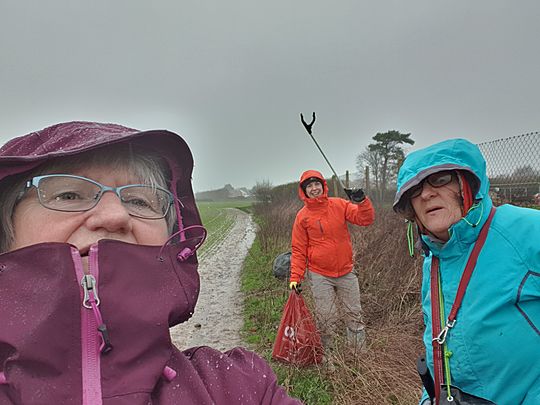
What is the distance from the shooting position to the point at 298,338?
3.81 meters

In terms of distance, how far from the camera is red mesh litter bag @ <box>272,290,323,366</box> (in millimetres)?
3797

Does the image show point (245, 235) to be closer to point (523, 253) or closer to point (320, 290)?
point (320, 290)

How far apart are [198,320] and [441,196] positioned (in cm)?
564

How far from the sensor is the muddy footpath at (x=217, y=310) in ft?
18.4

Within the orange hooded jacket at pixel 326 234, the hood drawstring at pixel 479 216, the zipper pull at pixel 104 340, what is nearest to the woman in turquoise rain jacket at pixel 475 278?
the hood drawstring at pixel 479 216

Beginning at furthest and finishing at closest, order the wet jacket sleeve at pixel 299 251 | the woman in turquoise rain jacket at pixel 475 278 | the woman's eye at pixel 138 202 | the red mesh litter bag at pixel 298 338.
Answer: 1. the wet jacket sleeve at pixel 299 251
2. the red mesh litter bag at pixel 298 338
3. the woman in turquoise rain jacket at pixel 475 278
4. the woman's eye at pixel 138 202

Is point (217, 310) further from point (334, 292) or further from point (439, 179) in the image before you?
point (439, 179)

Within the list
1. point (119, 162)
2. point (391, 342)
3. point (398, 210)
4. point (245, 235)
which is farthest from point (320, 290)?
point (245, 235)

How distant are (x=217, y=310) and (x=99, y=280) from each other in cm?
662

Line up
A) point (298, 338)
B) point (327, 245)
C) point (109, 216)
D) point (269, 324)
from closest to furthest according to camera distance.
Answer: point (109, 216) → point (298, 338) → point (327, 245) → point (269, 324)

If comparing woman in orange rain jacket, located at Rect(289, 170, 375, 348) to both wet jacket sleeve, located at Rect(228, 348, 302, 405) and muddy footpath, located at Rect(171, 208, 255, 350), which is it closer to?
muddy footpath, located at Rect(171, 208, 255, 350)

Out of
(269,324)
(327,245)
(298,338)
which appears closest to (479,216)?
(298,338)

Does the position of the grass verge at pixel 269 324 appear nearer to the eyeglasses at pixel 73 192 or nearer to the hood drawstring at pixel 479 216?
the hood drawstring at pixel 479 216

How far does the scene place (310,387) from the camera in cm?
367
